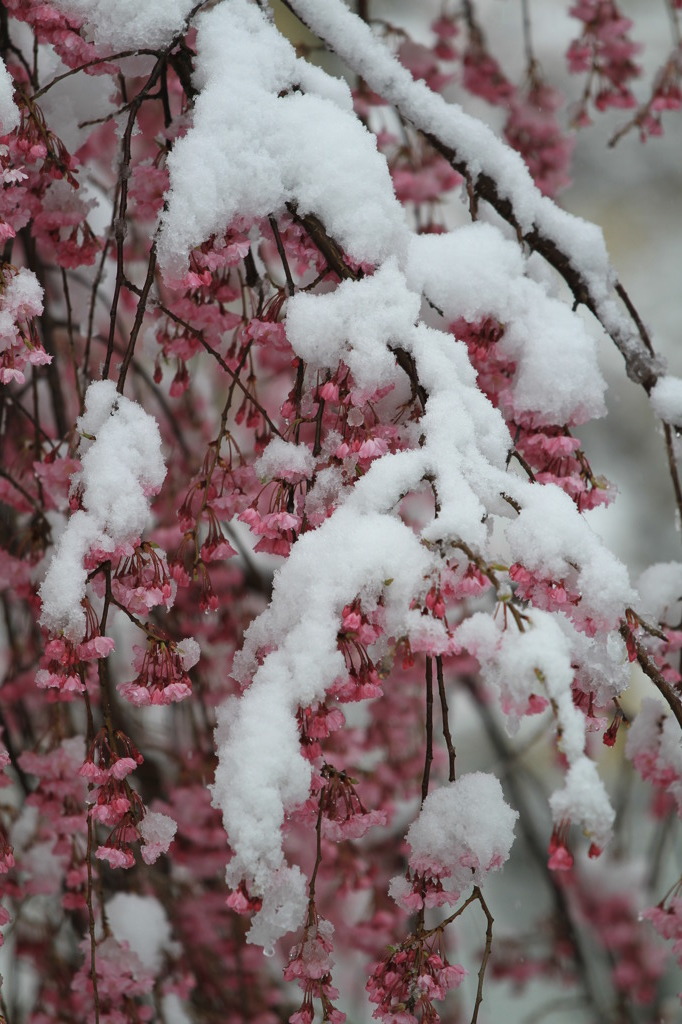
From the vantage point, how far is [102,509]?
1.12 metres

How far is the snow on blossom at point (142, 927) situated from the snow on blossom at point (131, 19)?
152 cm

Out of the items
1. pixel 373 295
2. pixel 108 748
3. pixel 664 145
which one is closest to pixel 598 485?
pixel 373 295

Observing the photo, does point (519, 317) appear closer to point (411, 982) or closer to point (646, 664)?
point (646, 664)

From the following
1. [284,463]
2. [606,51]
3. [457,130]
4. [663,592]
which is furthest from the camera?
[606,51]

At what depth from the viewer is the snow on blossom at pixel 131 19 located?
1.29 m

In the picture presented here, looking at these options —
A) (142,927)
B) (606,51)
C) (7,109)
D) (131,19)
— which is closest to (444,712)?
(7,109)

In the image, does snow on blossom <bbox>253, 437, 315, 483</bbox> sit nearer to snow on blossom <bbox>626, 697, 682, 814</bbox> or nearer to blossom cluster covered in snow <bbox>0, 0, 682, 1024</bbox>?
blossom cluster covered in snow <bbox>0, 0, 682, 1024</bbox>

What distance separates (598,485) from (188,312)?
2.06ft

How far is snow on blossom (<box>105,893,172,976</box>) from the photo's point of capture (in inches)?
74.9

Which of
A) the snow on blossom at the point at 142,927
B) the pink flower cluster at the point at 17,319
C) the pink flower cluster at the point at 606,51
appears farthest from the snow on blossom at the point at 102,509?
the pink flower cluster at the point at 606,51

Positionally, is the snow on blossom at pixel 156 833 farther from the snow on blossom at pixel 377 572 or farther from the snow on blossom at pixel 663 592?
the snow on blossom at pixel 663 592

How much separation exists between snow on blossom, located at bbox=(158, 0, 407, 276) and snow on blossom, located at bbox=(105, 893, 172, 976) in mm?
1349

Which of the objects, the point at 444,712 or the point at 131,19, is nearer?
the point at 444,712

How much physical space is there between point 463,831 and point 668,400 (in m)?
0.73
